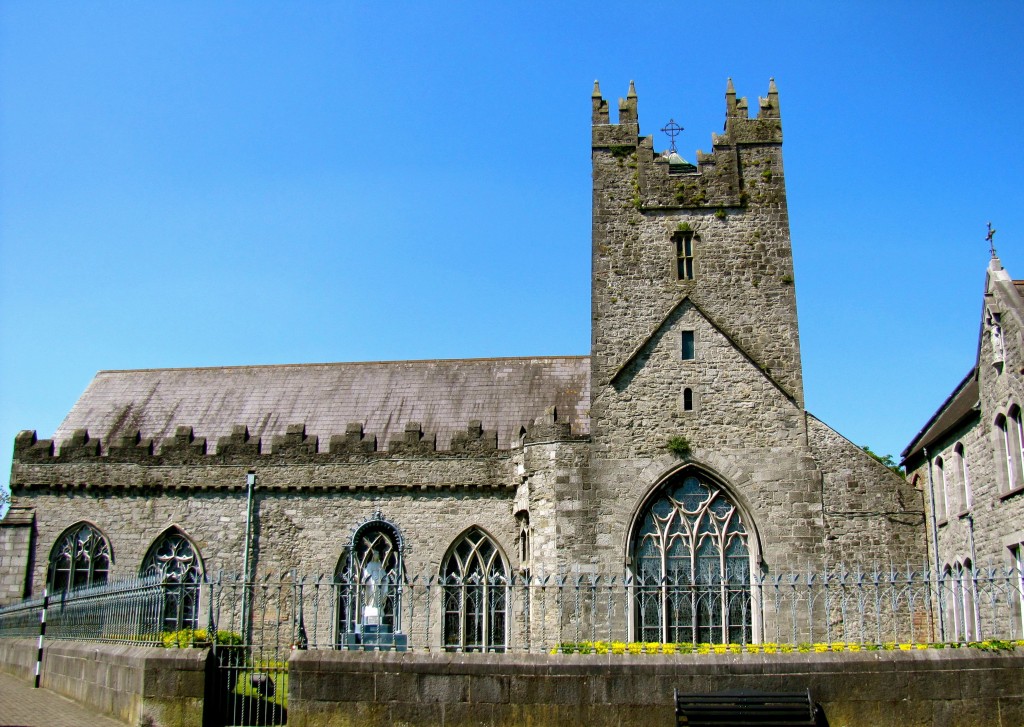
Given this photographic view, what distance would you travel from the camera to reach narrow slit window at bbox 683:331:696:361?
922 inches

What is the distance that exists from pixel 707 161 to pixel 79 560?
2033 cm

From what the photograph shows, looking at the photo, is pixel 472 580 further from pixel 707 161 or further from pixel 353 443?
pixel 707 161

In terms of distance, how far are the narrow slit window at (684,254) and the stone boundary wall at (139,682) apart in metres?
15.2

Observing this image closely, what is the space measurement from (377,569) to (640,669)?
14.7 meters

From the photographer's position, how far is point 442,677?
40.7ft

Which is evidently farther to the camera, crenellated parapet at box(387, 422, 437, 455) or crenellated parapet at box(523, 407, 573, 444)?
crenellated parapet at box(387, 422, 437, 455)

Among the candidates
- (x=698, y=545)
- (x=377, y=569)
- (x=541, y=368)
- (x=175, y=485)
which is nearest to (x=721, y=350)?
(x=698, y=545)

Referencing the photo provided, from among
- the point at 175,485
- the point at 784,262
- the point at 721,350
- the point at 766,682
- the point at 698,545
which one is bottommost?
the point at 766,682

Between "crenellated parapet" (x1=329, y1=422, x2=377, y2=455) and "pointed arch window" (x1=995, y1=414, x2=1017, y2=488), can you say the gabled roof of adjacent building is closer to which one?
"pointed arch window" (x1=995, y1=414, x2=1017, y2=488)

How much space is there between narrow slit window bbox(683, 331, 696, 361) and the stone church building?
0.04 metres

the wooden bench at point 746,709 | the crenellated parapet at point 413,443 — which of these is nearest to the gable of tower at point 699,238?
the crenellated parapet at point 413,443

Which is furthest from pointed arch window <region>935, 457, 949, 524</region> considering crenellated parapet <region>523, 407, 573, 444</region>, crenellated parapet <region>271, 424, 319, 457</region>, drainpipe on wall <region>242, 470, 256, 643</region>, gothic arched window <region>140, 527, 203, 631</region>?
gothic arched window <region>140, 527, 203, 631</region>

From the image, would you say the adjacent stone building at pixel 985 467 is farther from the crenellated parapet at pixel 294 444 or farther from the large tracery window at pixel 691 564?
the crenellated parapet at pixel 294 444

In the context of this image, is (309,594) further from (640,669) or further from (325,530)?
(640,669)
